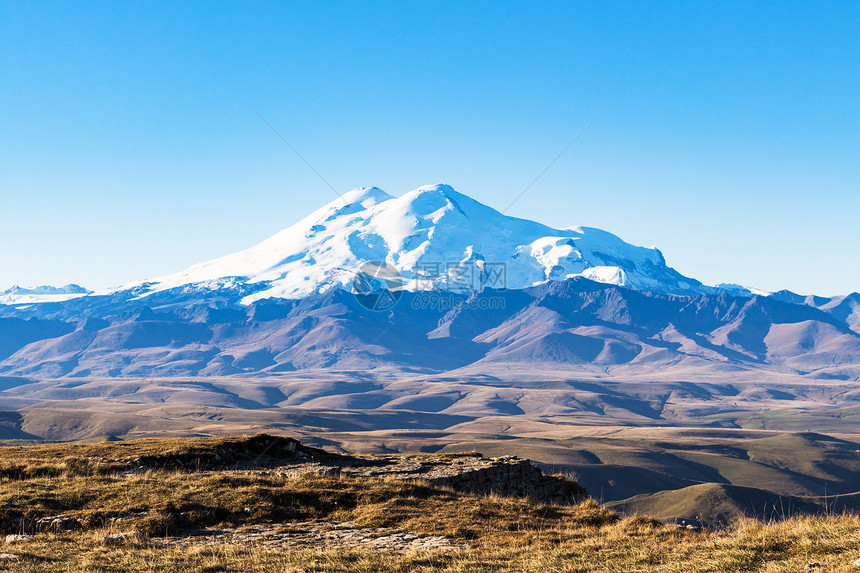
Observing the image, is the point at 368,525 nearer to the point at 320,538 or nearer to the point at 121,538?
the point at 320,538

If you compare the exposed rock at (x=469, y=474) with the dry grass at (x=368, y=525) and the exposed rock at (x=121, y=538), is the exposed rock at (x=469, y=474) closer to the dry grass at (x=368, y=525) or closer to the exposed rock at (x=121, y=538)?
the dry grass at (x=368, y=525)

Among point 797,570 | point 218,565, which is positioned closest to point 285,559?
point 218,565

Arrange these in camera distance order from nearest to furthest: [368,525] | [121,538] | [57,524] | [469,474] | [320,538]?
[121,538] < [320,538] < [57,524] < [368,525] < [469,474]

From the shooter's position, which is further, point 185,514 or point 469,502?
point 469,502

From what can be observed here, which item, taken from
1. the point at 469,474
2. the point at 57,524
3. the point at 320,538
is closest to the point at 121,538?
the point at 57,524

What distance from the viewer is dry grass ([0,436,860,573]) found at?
13.3 metres

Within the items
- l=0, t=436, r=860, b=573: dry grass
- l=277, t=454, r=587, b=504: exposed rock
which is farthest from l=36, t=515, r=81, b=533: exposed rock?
l=277, t=454, r=587, b=504: exposed rock

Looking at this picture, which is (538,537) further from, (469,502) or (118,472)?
(118,472)

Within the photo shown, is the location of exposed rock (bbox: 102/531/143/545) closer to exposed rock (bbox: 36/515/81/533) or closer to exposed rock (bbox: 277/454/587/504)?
exposed rock (bbox: 36/515/81/533)

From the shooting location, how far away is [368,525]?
1773 centimetres

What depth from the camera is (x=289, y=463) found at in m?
25.7

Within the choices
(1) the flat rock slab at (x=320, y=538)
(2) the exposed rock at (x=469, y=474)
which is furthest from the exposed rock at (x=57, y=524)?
(2) the exposed rock at (x=469, y=474)

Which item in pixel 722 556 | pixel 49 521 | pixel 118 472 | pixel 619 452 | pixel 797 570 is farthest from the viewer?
pixel 619 452

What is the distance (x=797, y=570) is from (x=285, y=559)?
364 inches
